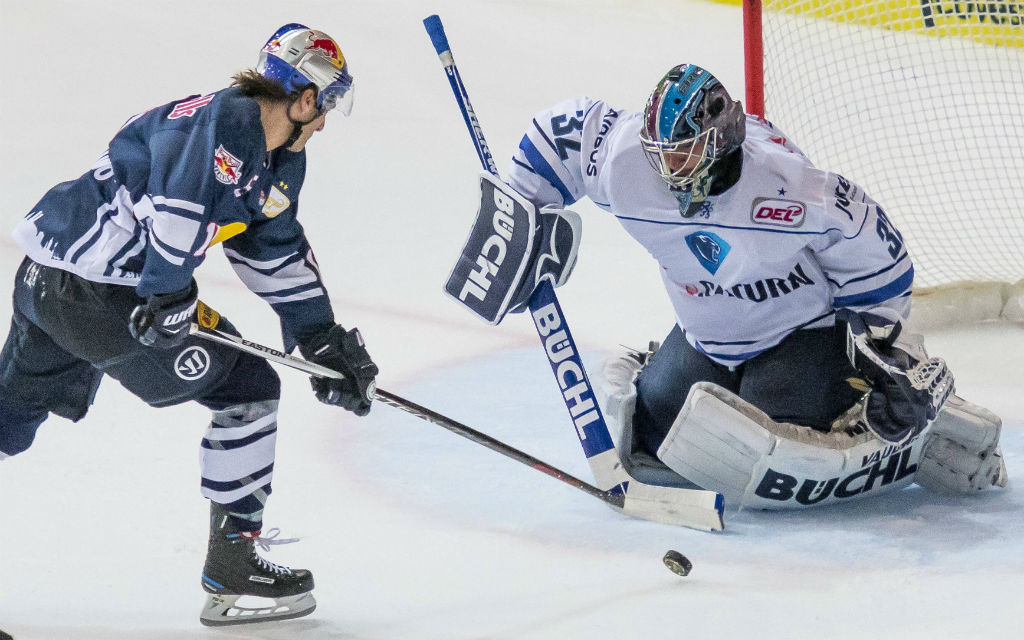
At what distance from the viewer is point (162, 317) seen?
2219 mm

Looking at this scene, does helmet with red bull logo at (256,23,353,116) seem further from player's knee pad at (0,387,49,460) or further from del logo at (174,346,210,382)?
player's knee pad at (0,387,49,460)

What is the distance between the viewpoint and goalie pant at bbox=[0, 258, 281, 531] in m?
2.31

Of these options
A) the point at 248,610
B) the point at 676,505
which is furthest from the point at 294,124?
the point at 676,505

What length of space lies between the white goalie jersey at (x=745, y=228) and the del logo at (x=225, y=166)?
3.15 ft

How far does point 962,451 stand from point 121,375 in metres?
1.85

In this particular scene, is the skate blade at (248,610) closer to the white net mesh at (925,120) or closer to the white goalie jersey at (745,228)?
the white goalie jersey at (745,228)

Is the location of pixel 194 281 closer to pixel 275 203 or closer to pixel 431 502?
pixel 275 203

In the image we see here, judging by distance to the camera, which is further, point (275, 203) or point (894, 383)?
point (894, 383)

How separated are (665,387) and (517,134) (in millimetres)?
2865

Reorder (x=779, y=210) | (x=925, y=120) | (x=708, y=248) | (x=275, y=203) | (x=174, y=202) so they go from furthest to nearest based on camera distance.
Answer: (x=925, y=120) < (x=708, y=248) < (x=779, y=210) < (x=275, y=203) < (x=174, y=202)

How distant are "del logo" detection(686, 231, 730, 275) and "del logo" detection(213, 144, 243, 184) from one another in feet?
3.51

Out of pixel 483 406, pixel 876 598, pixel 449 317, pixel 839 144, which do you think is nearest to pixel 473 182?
pixel 449 317

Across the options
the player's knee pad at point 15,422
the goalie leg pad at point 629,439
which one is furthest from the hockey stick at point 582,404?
the player's knee pad at point 15,422

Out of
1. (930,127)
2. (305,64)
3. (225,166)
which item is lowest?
(930,127)
